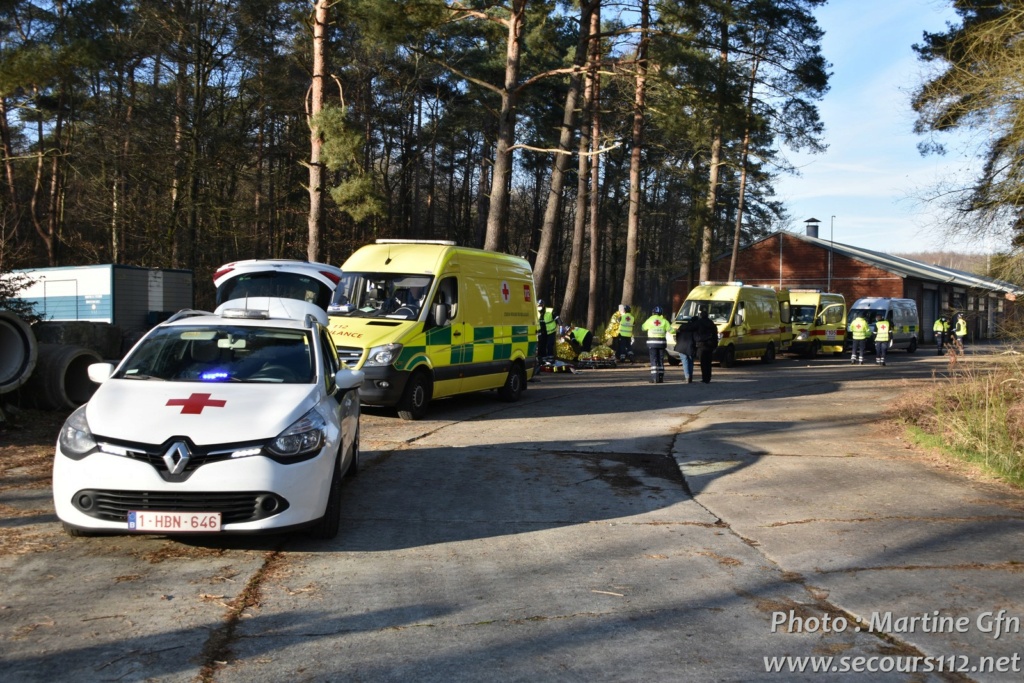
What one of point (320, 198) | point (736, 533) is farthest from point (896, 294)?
point (736, 533)

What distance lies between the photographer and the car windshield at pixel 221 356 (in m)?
6.89

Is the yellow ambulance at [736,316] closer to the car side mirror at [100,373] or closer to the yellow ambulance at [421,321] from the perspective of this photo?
the yellow ambulance at [421,321]

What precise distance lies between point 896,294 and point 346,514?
51.4m

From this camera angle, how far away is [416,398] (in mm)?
13109

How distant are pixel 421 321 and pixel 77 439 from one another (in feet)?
24.2

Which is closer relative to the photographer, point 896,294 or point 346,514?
point 346,514

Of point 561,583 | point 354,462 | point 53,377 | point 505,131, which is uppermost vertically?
point 505,131

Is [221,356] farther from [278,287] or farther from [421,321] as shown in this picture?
[278,287]

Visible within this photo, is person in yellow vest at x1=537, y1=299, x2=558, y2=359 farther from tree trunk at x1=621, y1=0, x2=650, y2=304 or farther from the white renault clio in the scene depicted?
the white renault clio

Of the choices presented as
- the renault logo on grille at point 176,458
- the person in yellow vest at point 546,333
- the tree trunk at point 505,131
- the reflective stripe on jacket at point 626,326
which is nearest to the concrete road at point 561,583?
the renault logo on grille at point 176,458

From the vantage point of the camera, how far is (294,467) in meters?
5.84

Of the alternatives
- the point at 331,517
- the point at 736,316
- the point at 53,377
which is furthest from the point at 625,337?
the point at 331,517

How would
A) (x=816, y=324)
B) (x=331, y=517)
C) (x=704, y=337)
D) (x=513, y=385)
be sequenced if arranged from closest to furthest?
(x=331, y=517)
(x=513, y=385)
(x=704, y=337)
(x=816, y=324)

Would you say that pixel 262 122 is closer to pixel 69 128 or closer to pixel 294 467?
pixel 69 128
